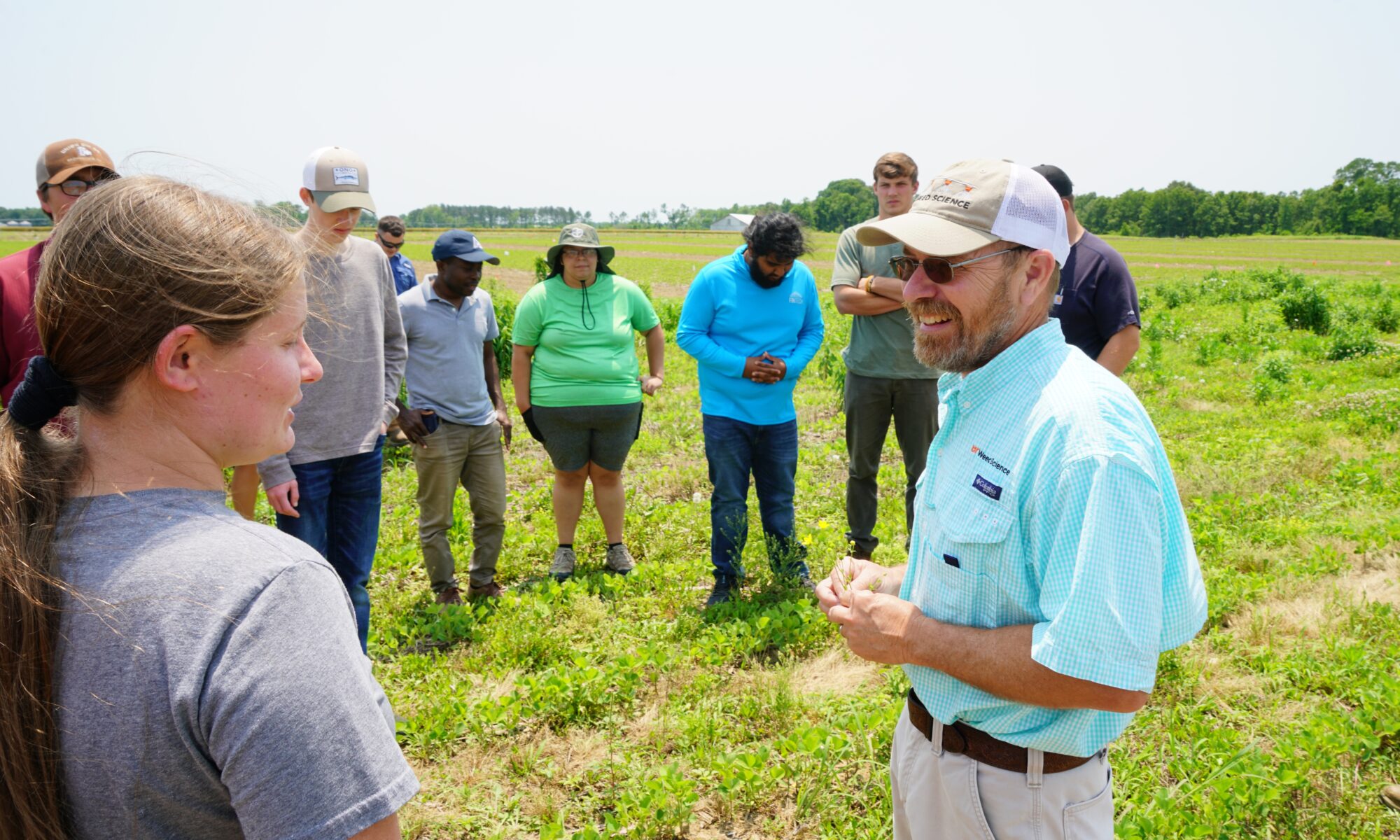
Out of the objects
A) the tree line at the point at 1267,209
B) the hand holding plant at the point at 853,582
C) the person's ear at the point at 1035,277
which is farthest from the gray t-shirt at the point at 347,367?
the tree line at the point at 1267,209

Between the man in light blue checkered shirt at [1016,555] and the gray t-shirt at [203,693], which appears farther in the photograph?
the man in light blue checkered shirt at [1016,555]

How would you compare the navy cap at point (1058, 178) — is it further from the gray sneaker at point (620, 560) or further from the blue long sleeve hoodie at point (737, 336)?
the gray sneaker at point (620, 560)

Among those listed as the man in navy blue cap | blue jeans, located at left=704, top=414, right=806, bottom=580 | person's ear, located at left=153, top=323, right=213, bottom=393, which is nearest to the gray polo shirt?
the man in navy blue cap

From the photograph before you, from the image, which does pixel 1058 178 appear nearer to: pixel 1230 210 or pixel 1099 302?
pixel 1099 302

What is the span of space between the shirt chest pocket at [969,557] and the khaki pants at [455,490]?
11.9 feet

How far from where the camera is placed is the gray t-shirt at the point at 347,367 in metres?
3.58

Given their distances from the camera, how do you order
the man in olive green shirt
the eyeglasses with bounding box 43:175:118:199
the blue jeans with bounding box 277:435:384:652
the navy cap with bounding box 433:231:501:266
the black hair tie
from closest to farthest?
the black hair tie < the eyeglasses with bounding box 43:175:118:199 < the blue jeans with bounding box 277:435:384:652 < the navy cap with bounding box 433:231:501:266 < the man in olive green shirt

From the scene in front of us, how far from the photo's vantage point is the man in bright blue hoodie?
4.68m

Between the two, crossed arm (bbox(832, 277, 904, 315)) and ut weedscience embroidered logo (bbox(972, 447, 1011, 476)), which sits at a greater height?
crossed arm (bbox(832, 277, 904, 315))

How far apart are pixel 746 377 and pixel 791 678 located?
5.45ft

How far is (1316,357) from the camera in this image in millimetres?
11805

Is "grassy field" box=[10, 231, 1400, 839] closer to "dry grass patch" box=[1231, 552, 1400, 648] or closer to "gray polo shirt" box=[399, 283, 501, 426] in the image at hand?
"dry grass patch" box=[1231, 552, 1400, 648]

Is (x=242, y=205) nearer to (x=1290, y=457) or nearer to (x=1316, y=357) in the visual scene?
(x=1290, y=457)

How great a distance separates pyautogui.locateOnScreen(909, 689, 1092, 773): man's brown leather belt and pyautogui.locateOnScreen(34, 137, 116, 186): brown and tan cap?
11.8 ft
